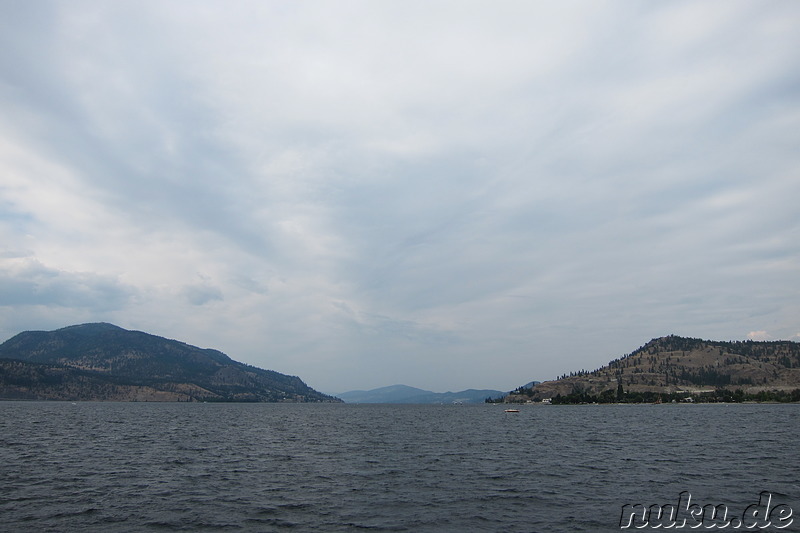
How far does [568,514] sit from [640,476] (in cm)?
2204

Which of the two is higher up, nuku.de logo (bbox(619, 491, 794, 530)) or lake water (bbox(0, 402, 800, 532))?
nuku.de logo (bbox(619, 491, 794, 530))

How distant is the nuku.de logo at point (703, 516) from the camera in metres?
35.7

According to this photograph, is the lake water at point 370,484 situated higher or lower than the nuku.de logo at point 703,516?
lower

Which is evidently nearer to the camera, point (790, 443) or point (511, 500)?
point (511, 500)

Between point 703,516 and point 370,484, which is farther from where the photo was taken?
point 370,484

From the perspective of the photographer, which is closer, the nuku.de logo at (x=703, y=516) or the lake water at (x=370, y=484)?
the nuku.de logo at (x=703, y=516)

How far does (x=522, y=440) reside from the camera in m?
102

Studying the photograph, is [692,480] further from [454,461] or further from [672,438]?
[672,438]

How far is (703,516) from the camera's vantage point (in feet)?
126

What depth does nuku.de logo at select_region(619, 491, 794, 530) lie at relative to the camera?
35.7m

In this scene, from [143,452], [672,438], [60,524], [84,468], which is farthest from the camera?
[672,438]

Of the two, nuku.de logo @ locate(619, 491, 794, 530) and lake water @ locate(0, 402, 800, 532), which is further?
lake water @ locate(0, 402, 800, 532)

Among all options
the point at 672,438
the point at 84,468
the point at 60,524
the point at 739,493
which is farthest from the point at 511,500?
the point at 672,438

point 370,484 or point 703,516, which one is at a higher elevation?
point 703,516
